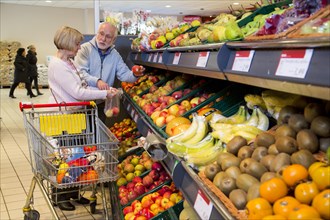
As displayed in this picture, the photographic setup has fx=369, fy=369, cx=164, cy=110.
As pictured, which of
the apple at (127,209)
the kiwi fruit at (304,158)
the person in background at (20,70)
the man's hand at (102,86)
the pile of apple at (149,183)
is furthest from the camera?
the person in background at (20,70)

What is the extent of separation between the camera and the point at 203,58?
5.95 ft

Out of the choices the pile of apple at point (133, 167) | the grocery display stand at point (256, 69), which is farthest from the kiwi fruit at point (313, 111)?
the pile of apple at point (133, 167)

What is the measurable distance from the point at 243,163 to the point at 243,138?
20 cm

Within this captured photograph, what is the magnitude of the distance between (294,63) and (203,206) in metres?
0.65

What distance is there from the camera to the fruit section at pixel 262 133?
1.01m

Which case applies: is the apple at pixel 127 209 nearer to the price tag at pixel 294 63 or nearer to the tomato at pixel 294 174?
the tomato at pixel 294 174

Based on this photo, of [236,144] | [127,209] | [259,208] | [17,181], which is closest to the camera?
[259,208]

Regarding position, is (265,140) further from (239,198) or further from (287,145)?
(239,198)

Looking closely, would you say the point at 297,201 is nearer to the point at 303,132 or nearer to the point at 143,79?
the point at 303,132

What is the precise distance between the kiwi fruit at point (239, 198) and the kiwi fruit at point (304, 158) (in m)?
0.20

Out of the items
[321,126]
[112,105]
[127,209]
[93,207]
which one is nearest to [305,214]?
[321,126]

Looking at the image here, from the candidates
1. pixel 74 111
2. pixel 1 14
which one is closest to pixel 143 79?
pixel 74 111

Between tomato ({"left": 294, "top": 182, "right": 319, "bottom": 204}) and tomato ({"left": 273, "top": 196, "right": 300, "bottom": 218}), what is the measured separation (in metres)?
0.02

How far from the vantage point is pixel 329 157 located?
3.66 ft
